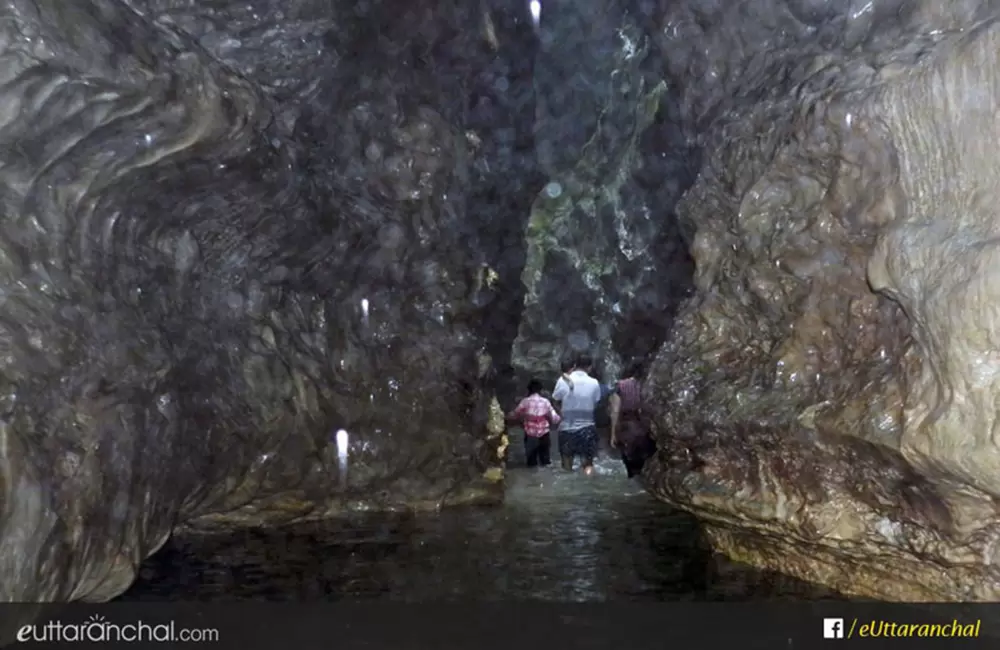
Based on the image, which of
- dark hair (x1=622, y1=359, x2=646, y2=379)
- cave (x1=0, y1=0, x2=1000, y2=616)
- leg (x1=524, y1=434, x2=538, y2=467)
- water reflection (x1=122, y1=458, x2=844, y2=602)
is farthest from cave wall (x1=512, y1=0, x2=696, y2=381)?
water reflection (x1=122, y1=458, x2=844, y2=602)

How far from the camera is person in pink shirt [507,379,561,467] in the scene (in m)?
10.7

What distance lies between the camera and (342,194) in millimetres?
8438

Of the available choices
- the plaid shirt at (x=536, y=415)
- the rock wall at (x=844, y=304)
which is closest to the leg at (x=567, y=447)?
the plaid shirt at (x=536, y=415)

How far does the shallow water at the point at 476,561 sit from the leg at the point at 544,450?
2375 millimetres

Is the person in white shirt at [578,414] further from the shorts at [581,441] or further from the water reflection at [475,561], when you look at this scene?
the water reflection at [475,561]

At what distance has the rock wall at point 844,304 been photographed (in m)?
4.14

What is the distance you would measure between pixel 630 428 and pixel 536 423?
1.47 m

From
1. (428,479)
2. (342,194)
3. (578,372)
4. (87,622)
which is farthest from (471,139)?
(87,622)

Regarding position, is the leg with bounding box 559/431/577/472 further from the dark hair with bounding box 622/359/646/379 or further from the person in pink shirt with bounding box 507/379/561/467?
the dark hair with bounding box 622/359/646/379

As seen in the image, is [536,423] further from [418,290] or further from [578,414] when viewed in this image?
[418,290]

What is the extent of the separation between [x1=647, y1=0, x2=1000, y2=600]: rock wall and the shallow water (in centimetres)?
47

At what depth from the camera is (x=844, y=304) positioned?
530cm

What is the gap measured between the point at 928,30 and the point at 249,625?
4.27 meters

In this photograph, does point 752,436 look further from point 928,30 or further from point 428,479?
point 428,479
